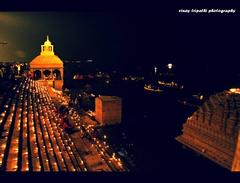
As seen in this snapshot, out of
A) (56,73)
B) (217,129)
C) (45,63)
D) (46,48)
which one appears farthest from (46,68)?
(217,129)

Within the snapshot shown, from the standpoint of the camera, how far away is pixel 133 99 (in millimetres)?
63906

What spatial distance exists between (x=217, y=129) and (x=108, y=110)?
375 inches

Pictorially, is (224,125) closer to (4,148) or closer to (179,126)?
(179,126)

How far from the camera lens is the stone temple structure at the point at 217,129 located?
22312 mm

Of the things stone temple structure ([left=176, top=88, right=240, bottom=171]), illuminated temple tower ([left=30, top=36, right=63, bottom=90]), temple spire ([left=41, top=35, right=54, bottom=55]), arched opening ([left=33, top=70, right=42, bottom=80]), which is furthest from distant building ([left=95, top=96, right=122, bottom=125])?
temple spire ([left=41, top=35, right=54, bottom=55])

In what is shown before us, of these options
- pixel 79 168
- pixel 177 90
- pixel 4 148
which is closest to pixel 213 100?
pixel 79 168

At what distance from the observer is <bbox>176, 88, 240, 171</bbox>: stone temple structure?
73.2 ft

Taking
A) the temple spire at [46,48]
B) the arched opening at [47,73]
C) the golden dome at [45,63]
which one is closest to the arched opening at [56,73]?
the arched opening at [47,73]

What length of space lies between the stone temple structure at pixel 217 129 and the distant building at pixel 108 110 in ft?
22.8

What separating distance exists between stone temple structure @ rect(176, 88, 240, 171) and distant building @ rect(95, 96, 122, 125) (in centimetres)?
696

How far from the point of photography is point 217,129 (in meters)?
24.7

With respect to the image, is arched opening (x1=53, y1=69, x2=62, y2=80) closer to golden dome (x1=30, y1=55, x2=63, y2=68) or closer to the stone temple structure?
golden dome (x1=30, y1=55, x2=63, y2=68)

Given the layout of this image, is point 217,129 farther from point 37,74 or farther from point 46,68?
point 37,74

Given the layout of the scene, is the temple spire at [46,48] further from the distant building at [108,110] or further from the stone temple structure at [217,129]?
the stone temple structure at [217,129]
